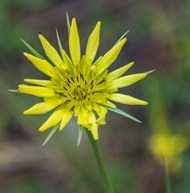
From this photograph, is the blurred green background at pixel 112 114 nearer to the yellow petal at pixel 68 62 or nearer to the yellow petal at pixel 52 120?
the yellow petal at pixel 68 62

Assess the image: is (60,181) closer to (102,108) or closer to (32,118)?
(32,118)

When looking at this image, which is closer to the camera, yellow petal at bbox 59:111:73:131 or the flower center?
yellow petal at bbox 59:111:73:131

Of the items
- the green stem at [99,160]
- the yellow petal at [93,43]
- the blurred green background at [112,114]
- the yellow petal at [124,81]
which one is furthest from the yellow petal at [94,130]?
the blurred green background at [112,114]

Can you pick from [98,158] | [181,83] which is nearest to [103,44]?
[181,83]

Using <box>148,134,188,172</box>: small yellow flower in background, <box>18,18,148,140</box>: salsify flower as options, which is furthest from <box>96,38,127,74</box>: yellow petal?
<box>148,134,188,172</box>: small yellow flower in background

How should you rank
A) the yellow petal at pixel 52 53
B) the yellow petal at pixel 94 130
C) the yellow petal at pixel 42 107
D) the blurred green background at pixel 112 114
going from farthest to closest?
the blurred green background at pixel 112 114 → the yellow petal at pixel 52 53 → the yellow petal at pixel 42 107 → the yellow petal at pixel 94 130

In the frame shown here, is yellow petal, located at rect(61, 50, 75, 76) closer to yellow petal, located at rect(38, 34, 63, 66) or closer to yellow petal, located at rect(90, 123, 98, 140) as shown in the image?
yellow petal, located at rect(38, 34, 63, 66)
